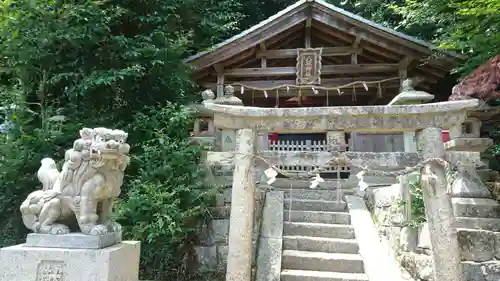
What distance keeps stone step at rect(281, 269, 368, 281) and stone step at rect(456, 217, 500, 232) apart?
2.05m

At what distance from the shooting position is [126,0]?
27.5 feet

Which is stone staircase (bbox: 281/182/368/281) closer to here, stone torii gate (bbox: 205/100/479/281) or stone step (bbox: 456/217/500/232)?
stone torii gate (bbox: 205/100/479/281)

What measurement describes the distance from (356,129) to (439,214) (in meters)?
1.61

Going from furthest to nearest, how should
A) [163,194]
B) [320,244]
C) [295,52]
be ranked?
[295,52], [320,244], [163,194]

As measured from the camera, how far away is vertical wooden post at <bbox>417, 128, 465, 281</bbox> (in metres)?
4.57

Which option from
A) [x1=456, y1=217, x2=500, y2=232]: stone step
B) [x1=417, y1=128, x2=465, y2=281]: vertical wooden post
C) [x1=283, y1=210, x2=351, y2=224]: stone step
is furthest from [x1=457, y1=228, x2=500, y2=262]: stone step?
[x1=283, y1=210, x2=351, y2=224]: stone step

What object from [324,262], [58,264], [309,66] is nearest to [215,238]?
[324,262]

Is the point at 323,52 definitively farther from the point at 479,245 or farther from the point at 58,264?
the point at 58,264

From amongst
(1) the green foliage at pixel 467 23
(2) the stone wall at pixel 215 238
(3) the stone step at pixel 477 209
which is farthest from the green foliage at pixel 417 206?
(1) the green foliage at pixel 467 23

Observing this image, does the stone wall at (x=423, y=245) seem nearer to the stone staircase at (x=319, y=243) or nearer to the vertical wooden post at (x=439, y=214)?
the vertical wooden post at (x=439, y=214)

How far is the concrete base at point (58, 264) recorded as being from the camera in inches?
145

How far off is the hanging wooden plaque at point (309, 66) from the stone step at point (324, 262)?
5.42m

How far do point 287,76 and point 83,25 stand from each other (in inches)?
233

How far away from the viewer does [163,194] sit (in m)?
6.00
